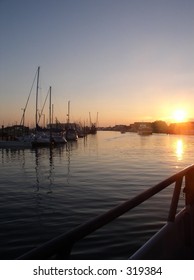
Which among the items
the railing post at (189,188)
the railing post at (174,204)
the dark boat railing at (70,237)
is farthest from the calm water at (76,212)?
the dark boat railing at (70,237)

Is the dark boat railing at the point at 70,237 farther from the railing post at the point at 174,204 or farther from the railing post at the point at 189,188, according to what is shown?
the railing post at the point at 189,188

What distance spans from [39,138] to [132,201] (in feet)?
220

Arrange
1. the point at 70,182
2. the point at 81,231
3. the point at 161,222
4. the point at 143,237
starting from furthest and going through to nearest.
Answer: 1. the point at 70,182
2. the point at 161,222
3. the point at 143,237
4. the point at 81,231

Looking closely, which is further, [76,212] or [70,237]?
[76,212]

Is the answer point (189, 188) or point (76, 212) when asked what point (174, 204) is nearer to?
point (189, 188)

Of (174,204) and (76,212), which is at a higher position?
(174,204)

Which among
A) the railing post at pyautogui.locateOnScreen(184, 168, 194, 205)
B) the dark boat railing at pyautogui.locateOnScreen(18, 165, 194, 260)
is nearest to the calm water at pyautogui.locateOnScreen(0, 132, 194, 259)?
the railing post at pyautogui.locateOnScreen(184, 168, 194, 205)

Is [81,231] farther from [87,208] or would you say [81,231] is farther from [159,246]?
[87,208]

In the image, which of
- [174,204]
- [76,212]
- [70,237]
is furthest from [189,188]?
[76,212]

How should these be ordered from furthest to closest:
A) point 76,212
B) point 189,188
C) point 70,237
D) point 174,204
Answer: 1. point 76,212
2. point 189,188
3. point 174,204
4. point 70,237

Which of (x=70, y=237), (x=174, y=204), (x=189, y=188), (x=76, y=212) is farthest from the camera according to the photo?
(x=76, y=212)

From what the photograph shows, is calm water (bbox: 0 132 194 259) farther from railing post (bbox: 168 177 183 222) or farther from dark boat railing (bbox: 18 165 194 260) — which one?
dark boat railing (bbox: 18 165 194 260)

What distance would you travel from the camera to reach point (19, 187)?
20.6 m

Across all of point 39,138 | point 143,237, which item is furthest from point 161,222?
point 39,138
